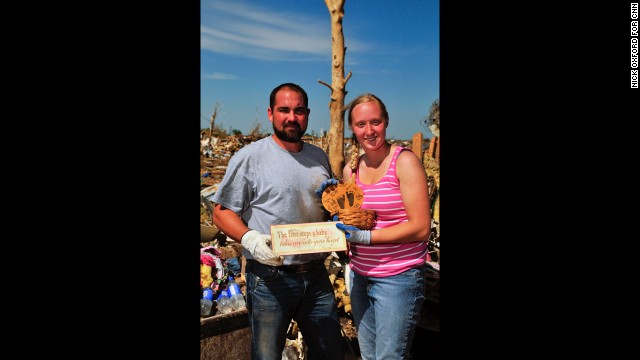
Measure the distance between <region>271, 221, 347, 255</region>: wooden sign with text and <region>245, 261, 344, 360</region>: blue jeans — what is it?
0.24m

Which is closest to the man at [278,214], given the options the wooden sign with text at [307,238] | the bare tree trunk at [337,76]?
the wooden sign with text at [307,238]

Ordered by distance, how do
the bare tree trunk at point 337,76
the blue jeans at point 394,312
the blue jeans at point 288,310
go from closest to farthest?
the blue jeans at point 394,312, the blue jeans at point 288,310, the bare tree trunk at point 337,76

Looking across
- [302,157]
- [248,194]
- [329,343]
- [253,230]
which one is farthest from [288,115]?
[329,343]

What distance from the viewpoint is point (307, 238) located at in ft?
7.72

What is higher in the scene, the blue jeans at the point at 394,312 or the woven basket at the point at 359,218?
the woven basket at the point at 359,218

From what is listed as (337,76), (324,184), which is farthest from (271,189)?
(337,76)

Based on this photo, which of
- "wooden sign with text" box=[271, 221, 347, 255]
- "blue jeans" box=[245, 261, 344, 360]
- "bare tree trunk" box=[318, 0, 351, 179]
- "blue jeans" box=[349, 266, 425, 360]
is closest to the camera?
"blue jeans" box=[349, 266, 425, 360]

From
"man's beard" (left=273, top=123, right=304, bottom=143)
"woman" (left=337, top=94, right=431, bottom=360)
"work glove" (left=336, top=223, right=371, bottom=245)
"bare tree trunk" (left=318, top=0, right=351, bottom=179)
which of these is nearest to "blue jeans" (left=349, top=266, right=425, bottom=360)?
"woman" (left=337, top=94, right=431, bottom=360)

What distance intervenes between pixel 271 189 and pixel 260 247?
1.15 ft

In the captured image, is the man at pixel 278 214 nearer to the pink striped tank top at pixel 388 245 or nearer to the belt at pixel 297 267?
the belt at pixel 297 267

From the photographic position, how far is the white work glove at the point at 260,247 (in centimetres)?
235

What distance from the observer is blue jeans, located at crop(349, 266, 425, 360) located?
7.22 ft

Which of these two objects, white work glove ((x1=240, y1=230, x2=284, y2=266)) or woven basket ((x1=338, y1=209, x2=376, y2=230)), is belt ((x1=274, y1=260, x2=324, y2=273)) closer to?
white work glove ((x1=240, y1=230, x2=284, y2=266))
